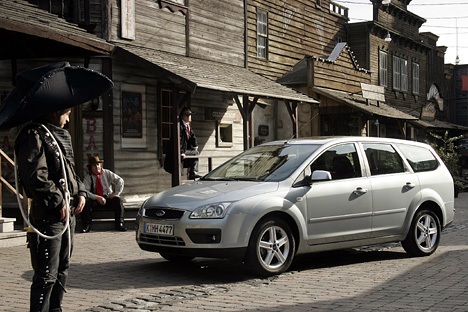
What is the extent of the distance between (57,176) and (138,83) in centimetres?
1054

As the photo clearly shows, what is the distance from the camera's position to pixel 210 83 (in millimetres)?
14859

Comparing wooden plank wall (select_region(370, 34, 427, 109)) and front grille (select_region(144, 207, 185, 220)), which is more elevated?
wooden plank wall (select_region(370, 34, 427, 109))

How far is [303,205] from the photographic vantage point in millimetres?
8445

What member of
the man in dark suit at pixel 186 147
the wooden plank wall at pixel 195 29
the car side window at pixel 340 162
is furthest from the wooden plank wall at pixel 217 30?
the car side window at pixel 340 162

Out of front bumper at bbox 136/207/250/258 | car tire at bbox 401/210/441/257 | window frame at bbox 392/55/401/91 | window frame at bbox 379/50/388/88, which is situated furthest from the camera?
window frame at bbox 392/55/401/91

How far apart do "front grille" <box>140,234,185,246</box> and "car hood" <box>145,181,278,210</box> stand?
36 centimetres

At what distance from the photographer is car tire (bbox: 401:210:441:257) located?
31.9ft

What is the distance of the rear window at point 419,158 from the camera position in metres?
10.1

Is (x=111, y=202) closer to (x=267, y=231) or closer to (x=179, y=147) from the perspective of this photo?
(x=179, y=147)

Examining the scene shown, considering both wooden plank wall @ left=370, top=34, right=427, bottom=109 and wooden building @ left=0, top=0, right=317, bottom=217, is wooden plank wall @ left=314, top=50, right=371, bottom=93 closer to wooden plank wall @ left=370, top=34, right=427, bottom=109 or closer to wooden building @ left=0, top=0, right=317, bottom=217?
wooden building @ left=0, top=0, right=317, bottom=217

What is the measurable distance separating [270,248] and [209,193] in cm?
95

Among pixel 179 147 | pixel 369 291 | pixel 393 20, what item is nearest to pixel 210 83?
pixel 179 147

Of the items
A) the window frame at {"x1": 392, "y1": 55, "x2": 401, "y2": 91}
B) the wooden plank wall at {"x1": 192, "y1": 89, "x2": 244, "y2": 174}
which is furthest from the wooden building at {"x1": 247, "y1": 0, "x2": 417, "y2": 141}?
the window frame at {"x1": 392, "y1": 55, "x2": 401, "y2": 91}

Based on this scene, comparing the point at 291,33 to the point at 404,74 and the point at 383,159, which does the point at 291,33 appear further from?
the point at 383,159
